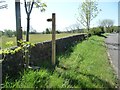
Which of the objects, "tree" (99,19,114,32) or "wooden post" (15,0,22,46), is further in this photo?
"tree" (99,19,114,32)

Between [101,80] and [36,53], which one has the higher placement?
[36,53]

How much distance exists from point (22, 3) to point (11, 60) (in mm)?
2235

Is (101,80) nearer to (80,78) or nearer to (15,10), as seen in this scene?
(80,78)

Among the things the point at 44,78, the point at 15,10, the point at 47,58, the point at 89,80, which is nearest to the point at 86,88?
the point at 89,80

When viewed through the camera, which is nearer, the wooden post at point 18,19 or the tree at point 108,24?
the wooden post at point 18,19

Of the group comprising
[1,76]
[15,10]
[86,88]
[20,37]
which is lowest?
[86,88]

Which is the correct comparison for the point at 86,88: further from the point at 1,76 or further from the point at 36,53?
the point at 36,53

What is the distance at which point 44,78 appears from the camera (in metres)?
6.31

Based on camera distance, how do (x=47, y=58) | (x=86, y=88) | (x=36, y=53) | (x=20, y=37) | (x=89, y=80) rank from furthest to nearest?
(x=47, y=58) → (x=36, y=53) → (x=20, y=37) → (x=89, y=80) → (x=86, y=88)

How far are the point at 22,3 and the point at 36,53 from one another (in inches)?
86.2

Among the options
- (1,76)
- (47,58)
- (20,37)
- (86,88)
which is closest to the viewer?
(1,76)

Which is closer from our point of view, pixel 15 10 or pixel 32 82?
pixel 32 82

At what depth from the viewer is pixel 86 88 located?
6.23m

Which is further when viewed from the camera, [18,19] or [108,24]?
[108,24]
